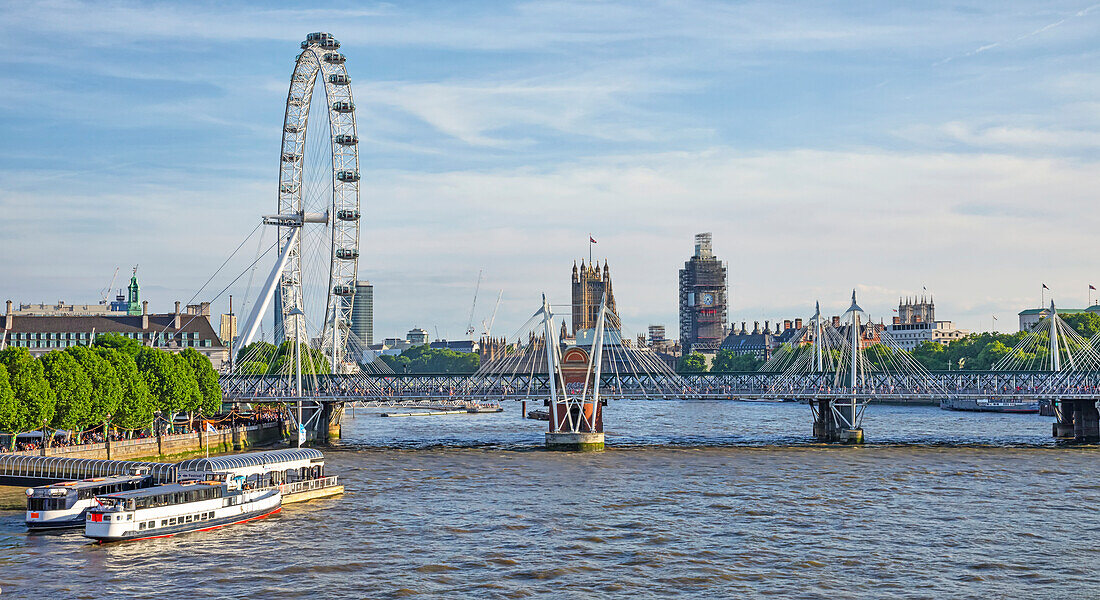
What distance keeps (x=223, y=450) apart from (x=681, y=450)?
37430 millimetres

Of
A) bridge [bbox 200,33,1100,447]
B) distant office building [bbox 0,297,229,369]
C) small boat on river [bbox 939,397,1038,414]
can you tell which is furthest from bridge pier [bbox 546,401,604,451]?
small boat on river [bbox 939,397,1038,414]

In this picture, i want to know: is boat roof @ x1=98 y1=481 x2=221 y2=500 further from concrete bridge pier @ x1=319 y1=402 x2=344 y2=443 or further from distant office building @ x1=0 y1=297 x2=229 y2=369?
distant office building @ x1=0 y1=297 x2=229 y2=369

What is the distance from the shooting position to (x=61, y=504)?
58.1m

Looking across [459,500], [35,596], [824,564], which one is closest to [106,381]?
Answer: [459,500]

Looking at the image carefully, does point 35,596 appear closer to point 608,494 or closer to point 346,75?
A: point 608,494

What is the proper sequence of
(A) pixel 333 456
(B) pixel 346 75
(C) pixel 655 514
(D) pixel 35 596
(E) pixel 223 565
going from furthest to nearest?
(B) pixel 346 75
(A) pixel 333 456
(C) pixel 655 514
(E) pixel 223 565
(D) pixel 35 596

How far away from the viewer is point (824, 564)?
51.2 metres

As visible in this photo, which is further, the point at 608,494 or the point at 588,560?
the point at 608,494

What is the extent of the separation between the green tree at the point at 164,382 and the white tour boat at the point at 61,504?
34.2 metres

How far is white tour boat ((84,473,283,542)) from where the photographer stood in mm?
55656

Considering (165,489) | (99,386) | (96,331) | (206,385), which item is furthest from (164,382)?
(96,331)

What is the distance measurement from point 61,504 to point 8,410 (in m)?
17.9

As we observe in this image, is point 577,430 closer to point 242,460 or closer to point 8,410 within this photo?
Answer: point 242,460

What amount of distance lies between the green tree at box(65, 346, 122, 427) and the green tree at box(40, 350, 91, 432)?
1289mm
